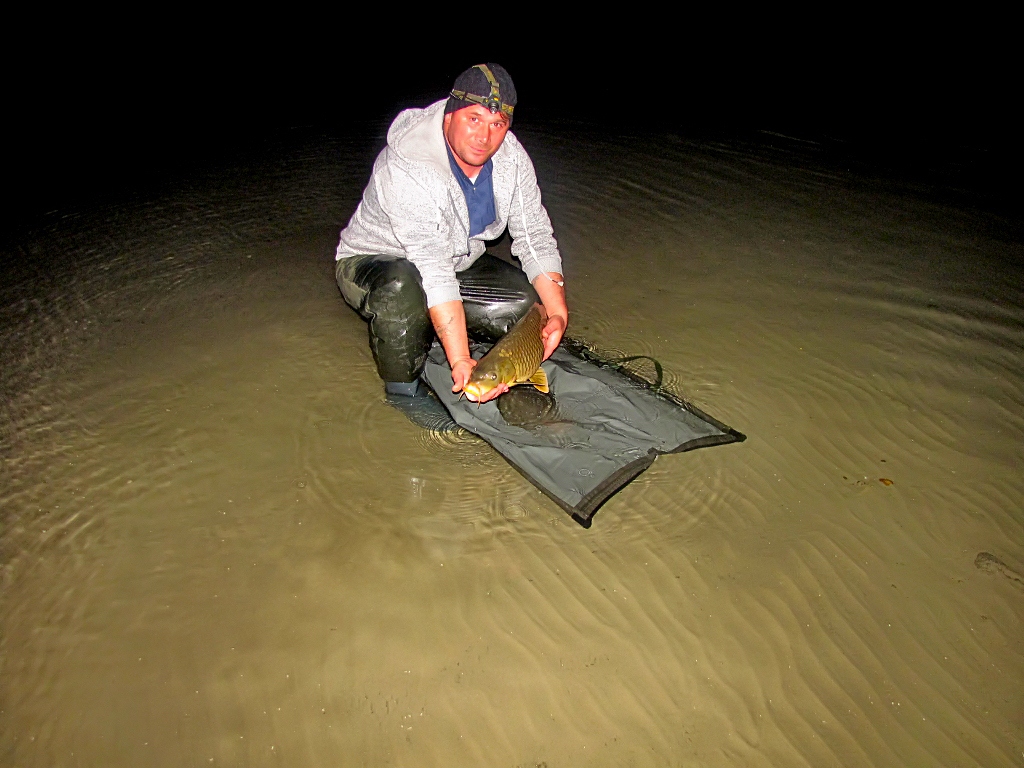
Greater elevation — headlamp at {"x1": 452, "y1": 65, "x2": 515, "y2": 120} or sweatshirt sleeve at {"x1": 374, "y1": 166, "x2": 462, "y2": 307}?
headlamp at {"x1": 452, "y1": 65, "x2": 515, "y2": 120}

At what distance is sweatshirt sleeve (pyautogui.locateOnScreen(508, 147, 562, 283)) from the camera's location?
3.10 meters

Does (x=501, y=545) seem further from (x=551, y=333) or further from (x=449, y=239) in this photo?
(x=449, y=239)

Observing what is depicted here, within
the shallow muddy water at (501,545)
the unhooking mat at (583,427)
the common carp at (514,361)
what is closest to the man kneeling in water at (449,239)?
the common carp at (514,361)

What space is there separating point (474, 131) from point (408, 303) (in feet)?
2.87

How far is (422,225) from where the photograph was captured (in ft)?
8.91

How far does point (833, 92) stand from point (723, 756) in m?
11.5

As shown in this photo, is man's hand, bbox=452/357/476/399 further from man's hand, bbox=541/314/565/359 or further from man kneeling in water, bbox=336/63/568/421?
man's hand, bbox=541/314/565/359

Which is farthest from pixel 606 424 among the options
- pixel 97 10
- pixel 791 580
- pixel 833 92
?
pixel 97 10

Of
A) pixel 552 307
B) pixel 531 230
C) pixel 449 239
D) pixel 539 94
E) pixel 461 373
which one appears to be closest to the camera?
pixel 461 373

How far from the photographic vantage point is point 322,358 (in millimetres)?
3586

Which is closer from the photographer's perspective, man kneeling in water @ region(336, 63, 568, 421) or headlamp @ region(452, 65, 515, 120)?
headlamp @ region(452, 65, 515, 120)

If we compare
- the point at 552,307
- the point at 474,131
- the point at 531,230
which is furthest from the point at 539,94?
the point at 474,131

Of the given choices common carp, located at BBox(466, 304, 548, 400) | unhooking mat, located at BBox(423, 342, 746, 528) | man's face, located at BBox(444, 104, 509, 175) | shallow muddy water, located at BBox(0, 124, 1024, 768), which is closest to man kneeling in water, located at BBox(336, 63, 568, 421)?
man's face, located at BBox(444, 104, 509, 175)

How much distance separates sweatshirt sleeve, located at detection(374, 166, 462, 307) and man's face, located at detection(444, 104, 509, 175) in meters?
0.21
